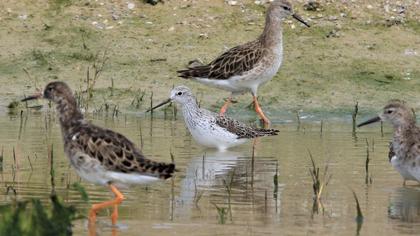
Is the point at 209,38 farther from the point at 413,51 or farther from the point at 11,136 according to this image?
the point at 11,136

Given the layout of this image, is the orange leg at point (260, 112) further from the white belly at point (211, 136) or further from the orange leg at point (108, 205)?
the orange leg at point (108, 205)

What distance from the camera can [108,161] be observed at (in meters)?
9.99

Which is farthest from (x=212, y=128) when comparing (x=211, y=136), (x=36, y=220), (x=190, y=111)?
(x=36, y=220)

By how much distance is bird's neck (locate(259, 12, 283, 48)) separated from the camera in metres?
17.1

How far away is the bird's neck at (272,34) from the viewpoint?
56.0 feet

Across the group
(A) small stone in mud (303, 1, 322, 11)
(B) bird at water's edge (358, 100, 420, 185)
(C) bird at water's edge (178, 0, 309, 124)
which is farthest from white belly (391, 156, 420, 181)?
(A) small stone in mud (303, 1, 322, 11)

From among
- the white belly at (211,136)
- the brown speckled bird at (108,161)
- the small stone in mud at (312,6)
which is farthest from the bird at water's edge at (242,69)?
the brown speckled bird at (108,161)

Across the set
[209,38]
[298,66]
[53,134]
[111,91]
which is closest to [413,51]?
[298,66]

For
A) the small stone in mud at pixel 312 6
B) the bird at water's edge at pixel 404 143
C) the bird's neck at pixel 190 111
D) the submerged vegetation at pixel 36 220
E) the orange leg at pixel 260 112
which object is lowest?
the submerged vegetation at pixel 36 220

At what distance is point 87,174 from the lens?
10.1m

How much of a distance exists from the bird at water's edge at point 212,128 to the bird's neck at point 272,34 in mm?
2395

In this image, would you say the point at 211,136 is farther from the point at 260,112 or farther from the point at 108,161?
the point at 108,161

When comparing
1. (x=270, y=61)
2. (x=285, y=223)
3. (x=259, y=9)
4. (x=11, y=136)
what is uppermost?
(x=259, y=9)

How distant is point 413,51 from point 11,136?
6.53 meters
